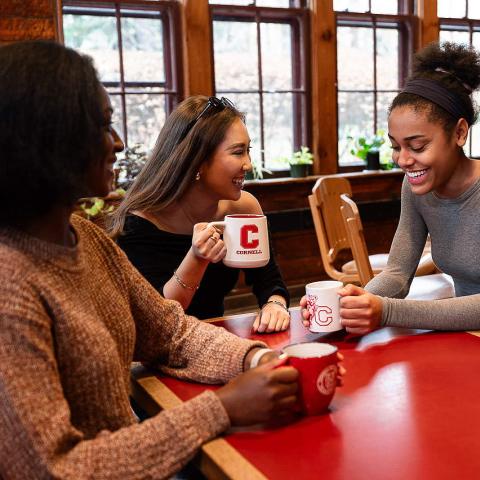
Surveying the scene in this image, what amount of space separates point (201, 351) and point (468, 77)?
1007 millimetres

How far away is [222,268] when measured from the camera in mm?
1935

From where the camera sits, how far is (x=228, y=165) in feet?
6.29

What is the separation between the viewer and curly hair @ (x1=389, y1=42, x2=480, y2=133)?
166 centimetres

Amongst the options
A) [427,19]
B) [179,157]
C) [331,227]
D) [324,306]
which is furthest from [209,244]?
[427,19]

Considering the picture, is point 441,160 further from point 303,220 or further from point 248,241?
point 303,220

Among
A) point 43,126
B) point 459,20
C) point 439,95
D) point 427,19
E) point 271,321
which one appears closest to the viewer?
point 43,126

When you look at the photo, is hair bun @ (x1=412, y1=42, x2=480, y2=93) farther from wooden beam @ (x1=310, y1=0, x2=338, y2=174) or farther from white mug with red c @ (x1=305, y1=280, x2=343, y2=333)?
wooden beam @ (x1=310, y1=0, x2=338, y2=174)

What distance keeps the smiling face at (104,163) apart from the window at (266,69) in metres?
3.53

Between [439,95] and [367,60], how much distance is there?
354 cm

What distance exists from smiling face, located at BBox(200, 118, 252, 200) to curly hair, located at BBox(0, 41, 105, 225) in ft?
3.30

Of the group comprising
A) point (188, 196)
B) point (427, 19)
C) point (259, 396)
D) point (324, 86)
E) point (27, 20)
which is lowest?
point (259, 396)

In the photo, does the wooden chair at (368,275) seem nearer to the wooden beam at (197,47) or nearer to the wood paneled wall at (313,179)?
the wood paneled wall at (313,179)

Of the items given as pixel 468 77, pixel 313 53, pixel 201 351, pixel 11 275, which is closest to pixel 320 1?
pixel 313 53

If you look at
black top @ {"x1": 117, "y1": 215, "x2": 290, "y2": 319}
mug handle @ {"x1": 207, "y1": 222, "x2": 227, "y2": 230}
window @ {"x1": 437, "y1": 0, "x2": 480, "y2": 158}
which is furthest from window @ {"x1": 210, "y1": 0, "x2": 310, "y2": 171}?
mug handle @ {"x1": 207, "y1": 222, "x2": 227, "y2": 230}
